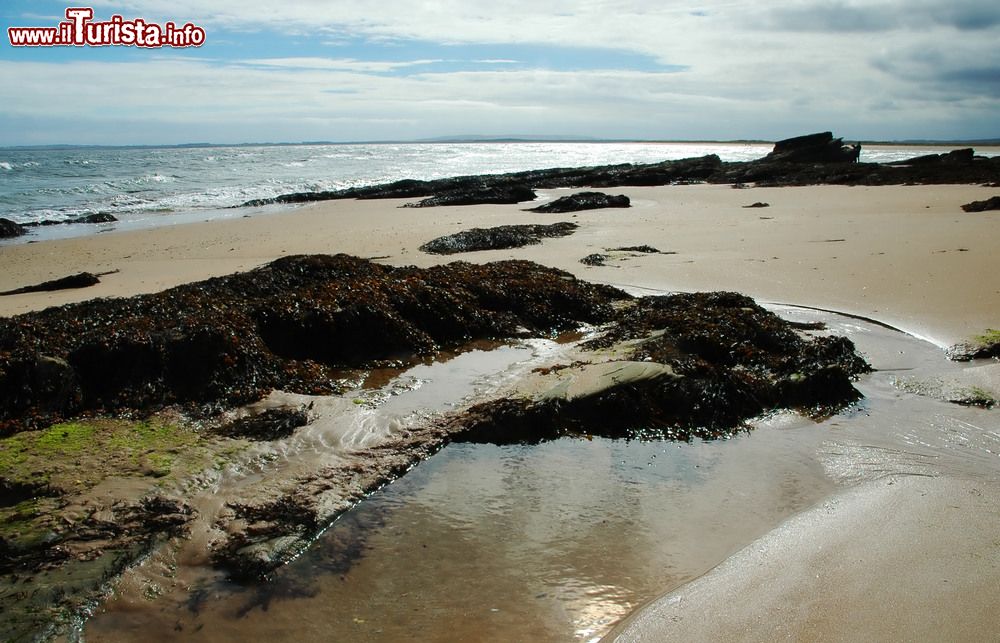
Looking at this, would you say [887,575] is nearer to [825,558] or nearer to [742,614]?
[825,558]

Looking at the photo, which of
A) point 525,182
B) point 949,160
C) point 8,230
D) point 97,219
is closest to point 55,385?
point 8,230

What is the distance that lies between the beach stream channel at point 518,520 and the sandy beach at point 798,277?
0.16 m

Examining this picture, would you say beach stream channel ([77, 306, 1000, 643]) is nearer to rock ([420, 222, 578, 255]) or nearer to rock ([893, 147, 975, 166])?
rock ([420, 222, 578, 255])

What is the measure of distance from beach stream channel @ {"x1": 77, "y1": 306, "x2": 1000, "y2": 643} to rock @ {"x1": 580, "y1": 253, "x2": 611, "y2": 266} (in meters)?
4.37

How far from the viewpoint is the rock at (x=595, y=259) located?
865cm

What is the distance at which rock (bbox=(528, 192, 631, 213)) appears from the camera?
1578cm

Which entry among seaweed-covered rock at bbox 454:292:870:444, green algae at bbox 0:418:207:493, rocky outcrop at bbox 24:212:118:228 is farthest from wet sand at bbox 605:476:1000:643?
rocky outcrop at bbox 24:212:118:228

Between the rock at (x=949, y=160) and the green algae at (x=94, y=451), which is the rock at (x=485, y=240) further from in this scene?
the rock at (x=949, y=160)

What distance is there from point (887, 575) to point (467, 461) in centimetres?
191

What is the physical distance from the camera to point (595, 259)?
8.80 m

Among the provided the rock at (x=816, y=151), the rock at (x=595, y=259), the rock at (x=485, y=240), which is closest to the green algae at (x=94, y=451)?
the rock at (x=595, y=259)

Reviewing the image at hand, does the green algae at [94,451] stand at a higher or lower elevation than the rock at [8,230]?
lower

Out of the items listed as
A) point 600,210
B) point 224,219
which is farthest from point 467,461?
point 224,219

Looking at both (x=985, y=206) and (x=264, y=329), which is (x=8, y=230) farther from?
(x=985, y=206)
